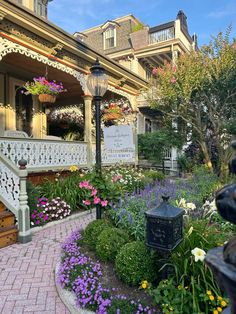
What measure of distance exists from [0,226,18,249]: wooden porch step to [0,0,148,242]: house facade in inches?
4.6

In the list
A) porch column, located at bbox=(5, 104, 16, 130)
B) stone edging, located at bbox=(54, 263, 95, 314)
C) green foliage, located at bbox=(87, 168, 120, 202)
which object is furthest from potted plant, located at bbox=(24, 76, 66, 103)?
stone edging, located at bbox=(54, 263, 95, 314)

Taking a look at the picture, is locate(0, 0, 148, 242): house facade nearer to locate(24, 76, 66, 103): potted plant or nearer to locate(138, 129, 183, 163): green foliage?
locate(24, 76, 66, 103): potted plant

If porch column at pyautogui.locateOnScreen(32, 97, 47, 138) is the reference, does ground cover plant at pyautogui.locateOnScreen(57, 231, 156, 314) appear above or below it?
below

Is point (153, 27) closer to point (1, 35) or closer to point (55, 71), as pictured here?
point (55, 71)

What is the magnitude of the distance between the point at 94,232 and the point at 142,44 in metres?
16.7

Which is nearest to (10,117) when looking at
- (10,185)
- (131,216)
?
(10,185)

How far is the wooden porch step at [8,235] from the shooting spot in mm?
4176

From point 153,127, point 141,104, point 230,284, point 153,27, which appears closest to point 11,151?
point 230,284

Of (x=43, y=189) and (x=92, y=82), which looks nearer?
(x=92, y=82)

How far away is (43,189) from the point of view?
Answer: 19.9 feet

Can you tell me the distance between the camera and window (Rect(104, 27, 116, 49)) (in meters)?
19.2

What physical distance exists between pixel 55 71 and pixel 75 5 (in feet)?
9.21

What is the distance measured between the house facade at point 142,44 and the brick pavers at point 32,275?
40.7 ft

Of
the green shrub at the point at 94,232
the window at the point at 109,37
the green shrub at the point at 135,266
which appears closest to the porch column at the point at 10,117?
the green shrub at the point at 94,232
